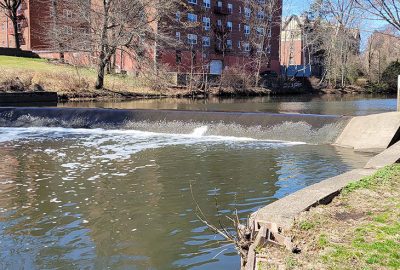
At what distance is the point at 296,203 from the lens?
5512 millimetres

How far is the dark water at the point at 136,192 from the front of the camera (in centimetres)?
571

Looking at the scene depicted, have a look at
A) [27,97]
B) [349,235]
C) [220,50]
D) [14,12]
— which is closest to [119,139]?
[349,235]

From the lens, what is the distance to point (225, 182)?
9.45 meters

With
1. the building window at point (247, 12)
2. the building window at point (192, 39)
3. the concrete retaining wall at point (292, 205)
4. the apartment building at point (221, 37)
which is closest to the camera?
the concrete retaining wall at point (292, 205)

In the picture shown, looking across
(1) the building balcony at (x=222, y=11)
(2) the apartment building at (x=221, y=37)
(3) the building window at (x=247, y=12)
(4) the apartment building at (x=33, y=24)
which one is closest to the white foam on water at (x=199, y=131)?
(2) the apartment building at (x=221, y=37)

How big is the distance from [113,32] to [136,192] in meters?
28.8

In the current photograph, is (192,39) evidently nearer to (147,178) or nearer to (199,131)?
(199,131)

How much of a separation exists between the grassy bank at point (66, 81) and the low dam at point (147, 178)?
14.0 meters

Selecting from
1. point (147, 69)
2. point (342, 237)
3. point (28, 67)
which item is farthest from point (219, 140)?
point (28, 67)

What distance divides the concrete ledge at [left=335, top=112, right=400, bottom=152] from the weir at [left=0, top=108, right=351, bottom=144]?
0.47 metres

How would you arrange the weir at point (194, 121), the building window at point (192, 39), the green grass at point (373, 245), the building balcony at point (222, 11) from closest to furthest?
the green grass at point (373, 245) < the weir at point (194, 121) < the building window at point (192, 39) < the building balcony at point (222, 11)

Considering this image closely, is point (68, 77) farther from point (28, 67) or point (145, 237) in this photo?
point (145, 237)

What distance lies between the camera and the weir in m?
15.9

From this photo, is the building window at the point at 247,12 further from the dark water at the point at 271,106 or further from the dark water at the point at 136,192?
the dark water at the point at 136,192
